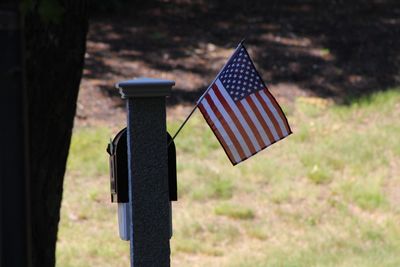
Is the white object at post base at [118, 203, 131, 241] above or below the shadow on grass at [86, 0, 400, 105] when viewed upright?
below

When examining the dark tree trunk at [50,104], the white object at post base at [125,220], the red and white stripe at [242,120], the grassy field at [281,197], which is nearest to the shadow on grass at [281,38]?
the grassy field at [281,197]

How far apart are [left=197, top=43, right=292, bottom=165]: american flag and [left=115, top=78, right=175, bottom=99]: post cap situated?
0.37 m

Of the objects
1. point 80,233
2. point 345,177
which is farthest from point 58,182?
point 345,177

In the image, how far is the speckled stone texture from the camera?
5.70 m

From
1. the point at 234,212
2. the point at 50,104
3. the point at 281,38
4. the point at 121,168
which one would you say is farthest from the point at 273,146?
the point at 50,104

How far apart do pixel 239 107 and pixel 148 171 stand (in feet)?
2.43

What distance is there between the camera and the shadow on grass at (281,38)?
42.8ft

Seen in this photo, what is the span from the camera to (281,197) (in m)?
10.5

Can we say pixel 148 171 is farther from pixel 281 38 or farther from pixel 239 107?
pixel 281 38

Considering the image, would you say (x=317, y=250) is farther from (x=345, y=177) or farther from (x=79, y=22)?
(x=79, y=22)

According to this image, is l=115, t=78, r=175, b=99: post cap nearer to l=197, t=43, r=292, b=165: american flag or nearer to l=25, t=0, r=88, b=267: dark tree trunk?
l=197, t=43, r=292, b=165: american flag

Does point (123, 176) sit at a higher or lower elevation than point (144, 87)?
lower

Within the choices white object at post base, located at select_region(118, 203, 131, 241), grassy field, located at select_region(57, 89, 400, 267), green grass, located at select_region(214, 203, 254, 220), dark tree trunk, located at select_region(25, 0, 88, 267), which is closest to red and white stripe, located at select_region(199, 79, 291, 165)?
white object at post base, located at select_region(118, 203, 131, 241)

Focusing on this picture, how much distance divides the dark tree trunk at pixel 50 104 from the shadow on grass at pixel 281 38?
249 inches
